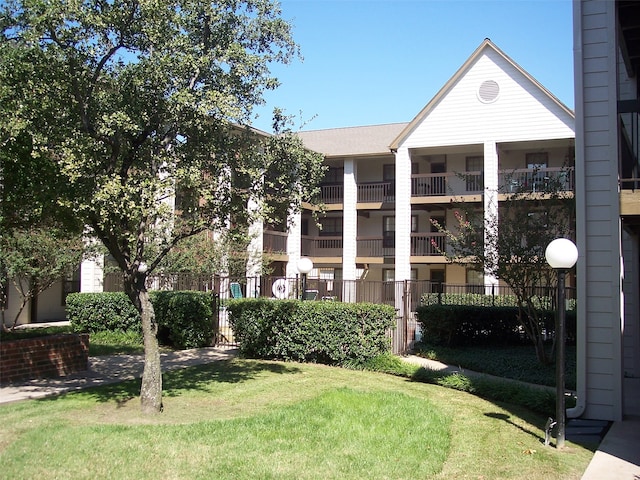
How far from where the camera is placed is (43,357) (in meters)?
11.2

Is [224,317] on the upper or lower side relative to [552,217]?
lower

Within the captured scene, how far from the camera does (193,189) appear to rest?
870 centimetres

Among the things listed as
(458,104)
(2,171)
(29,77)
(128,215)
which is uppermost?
(458,104)

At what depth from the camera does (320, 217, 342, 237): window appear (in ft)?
113

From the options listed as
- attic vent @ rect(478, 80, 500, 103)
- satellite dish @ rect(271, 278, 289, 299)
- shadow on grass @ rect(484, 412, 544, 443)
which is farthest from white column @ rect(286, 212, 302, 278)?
shadow on grass @ rect(484, 412, 544, 443)

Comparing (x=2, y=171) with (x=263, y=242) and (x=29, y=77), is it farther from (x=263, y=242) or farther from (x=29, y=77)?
(x=263, y=242)

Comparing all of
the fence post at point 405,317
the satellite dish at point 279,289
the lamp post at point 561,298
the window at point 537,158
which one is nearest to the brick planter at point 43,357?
the satellite dish at point 279,289

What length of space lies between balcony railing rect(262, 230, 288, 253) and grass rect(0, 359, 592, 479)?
19.1 m

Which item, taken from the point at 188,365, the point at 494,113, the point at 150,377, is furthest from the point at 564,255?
the point at 494,113

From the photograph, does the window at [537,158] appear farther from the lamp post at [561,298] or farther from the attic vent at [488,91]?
the lamp post at [561,298]

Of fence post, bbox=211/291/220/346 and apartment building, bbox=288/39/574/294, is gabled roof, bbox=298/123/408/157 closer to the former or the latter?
apartment building, bbox=288/39/574/294

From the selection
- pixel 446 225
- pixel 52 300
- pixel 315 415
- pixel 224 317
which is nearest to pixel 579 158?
pixel 315 415

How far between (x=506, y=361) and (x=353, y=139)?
21588 millimetres

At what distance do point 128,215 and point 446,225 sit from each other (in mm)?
23381
